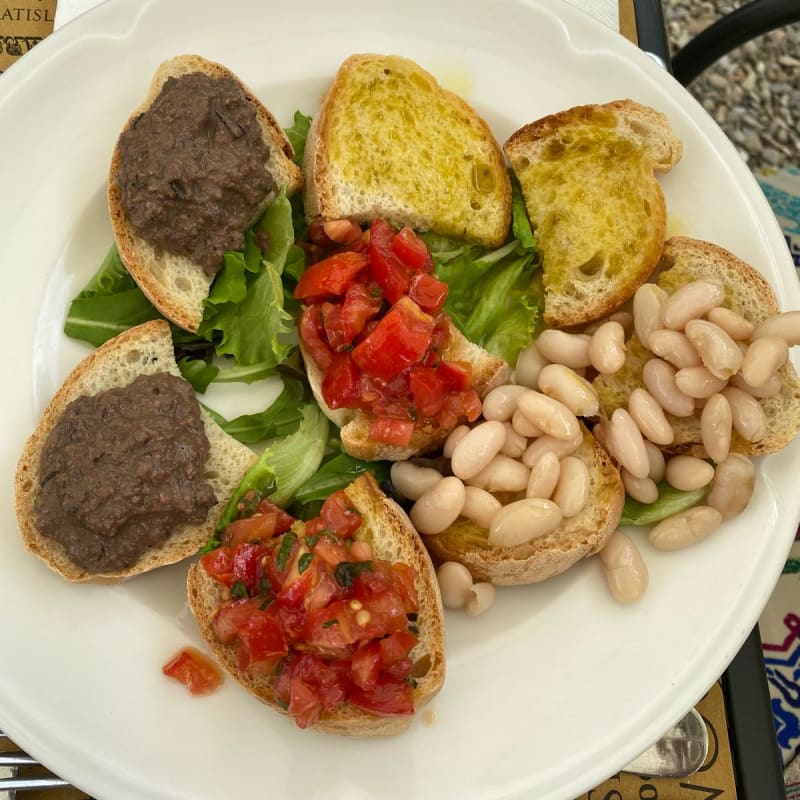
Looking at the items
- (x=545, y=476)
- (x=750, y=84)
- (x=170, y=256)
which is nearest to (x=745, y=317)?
(x=545, y=476)

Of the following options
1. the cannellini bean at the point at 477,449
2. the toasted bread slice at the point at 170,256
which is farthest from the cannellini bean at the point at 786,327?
the toasted bread slice at the point at 170,256

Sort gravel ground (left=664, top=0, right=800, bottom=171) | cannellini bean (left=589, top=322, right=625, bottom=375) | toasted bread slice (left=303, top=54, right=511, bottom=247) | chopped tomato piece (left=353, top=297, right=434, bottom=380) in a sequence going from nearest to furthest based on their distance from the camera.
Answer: chopped tomato piece (left=353, top=297, right=434, bottom=380)
cannellini bean (left=589, top=322, right=625, bottom=375)
toasted bread slice (left=303, top=54, right=511, bottom=247)
gravel ground (left=664, top=0, right=800, bottom=171)

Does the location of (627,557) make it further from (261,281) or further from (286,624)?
(261,281)

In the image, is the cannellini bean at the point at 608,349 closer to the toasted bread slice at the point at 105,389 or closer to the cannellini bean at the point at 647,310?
the cannellini bean at the point at 647,310

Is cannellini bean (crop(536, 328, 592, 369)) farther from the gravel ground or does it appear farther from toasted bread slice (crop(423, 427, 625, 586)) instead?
the gravel ground

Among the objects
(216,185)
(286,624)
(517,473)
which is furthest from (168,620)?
(216,185)

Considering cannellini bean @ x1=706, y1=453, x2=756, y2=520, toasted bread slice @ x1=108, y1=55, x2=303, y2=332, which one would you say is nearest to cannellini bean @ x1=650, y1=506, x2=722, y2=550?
cannellini bean @ x1=706, y1=453, x2=756, y2=520
